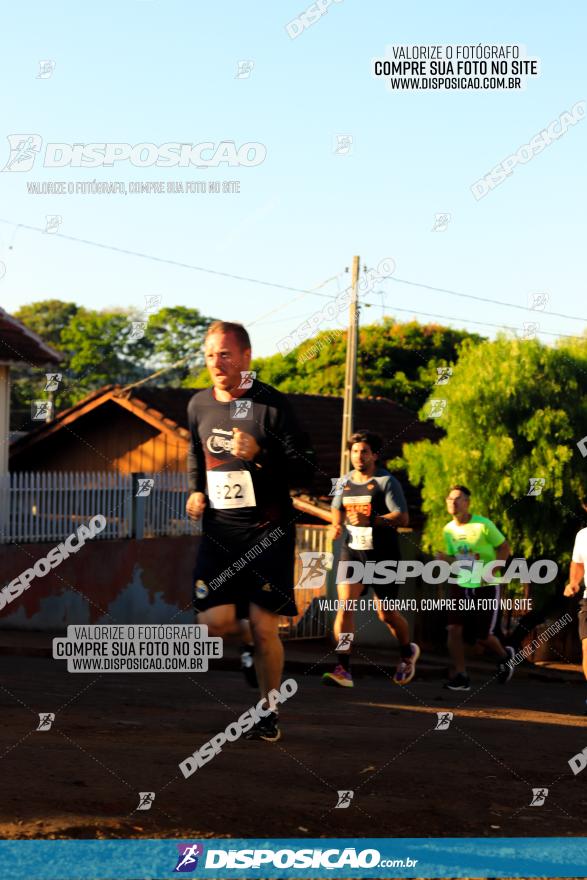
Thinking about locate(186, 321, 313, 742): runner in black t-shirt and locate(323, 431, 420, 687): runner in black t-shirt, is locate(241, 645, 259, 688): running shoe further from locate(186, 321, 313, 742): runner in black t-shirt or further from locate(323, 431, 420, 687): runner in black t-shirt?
locate(323, 431, 420, 687): runner in black t-shirt

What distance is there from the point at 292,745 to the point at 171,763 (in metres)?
0.96

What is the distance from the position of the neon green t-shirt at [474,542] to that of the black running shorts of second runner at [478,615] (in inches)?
4.7

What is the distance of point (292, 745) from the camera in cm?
679

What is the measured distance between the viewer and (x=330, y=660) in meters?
18.1

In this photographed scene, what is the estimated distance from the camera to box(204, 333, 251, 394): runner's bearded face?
6.74m

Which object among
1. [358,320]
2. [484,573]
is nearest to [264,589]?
[484,573]

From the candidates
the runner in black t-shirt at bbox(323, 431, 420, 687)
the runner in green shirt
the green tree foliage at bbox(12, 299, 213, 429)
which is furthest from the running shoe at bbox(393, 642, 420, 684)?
the green tree foliage at bbox(12, 299, 213, 429)

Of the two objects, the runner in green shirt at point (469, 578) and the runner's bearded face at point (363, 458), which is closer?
the runner's bearded face at point (363, 458)

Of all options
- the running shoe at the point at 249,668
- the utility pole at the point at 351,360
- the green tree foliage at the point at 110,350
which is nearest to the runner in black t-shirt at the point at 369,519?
the running shoe at the point at 249,668

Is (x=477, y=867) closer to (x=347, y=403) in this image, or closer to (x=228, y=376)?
(x=228, y=376)

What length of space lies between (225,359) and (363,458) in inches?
148

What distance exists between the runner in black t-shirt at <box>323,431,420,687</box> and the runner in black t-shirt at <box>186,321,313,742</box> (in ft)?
10.8

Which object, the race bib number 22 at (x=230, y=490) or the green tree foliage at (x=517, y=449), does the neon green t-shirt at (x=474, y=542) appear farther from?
the green tree foliage at (x=517, y=449)

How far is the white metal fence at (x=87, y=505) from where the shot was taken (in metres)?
19.8
